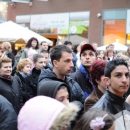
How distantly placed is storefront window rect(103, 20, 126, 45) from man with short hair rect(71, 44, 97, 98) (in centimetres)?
1705

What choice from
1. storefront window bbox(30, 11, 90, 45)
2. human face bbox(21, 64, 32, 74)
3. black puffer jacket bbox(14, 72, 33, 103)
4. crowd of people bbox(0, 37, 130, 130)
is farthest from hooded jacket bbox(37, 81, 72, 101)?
storefront window bbox(30, 11, 90, 45)

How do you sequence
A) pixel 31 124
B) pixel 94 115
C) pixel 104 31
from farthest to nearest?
pixel 104 31, pixel 94 115, pixel 31 124

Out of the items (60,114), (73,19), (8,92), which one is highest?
(73,19)

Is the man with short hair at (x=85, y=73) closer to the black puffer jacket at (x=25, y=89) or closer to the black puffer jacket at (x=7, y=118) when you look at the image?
the black puffer jacket at (x=25, y=89)

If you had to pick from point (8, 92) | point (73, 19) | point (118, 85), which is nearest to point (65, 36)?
point (73, 19)

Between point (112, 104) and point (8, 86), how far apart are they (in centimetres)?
264

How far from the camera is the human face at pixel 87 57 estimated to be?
535cm

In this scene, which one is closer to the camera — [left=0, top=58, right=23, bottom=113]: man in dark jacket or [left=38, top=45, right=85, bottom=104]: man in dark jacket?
[left=38, top=45, right=85, bottom=104]: man in dark jacket

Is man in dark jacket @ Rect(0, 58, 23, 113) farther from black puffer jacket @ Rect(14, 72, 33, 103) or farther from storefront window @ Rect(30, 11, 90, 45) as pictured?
storefront window @ Rect(30, 11, 90, 45)

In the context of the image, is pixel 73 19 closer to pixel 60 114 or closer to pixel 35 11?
pixel 35 11

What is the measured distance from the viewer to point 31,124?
7.56 feet

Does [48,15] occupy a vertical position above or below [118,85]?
above

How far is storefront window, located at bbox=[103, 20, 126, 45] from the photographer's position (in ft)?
73.4

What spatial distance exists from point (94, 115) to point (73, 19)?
22.3m
